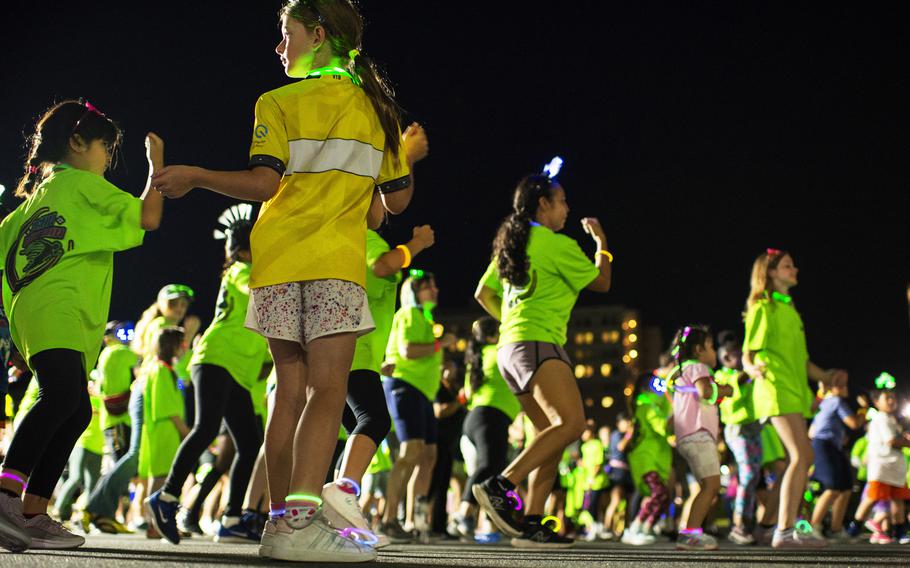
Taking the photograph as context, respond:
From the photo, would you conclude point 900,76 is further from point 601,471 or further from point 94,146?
point 94,146

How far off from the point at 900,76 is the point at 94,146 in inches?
810

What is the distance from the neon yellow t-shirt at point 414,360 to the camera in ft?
26.5

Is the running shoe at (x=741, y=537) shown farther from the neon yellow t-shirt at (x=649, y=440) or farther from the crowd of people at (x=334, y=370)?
the neon yellow t-shirt at (x=649, y=440)

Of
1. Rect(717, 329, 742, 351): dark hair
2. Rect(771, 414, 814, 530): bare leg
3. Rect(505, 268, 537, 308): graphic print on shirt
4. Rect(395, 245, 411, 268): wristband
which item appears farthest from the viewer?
Rect(717, 329, 742, 351): dark hair

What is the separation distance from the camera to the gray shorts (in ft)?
19.1

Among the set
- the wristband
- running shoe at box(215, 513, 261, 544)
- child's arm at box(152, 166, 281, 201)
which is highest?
the wristband

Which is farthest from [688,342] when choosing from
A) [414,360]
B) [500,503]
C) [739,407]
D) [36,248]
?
[36,248]

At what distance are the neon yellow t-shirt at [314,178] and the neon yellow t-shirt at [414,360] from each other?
447cm

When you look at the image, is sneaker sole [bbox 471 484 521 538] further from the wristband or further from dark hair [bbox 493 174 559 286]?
the wristband

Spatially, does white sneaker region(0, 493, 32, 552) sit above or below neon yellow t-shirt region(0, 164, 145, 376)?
below

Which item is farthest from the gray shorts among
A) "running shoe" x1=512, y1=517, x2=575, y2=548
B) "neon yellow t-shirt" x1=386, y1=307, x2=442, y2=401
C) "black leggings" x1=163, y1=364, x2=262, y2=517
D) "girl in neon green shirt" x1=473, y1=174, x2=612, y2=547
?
"neon yellow t-shirt" x1=386, y1=307, x2=442, y2=401

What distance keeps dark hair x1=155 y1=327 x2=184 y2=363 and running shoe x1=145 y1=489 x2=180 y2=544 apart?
9.24ft

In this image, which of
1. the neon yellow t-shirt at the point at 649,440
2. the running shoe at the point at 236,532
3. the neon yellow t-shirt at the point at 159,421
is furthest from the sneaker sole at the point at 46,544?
the neon yellow t-shirt at the point at 649,440

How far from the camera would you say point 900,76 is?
2133cm
